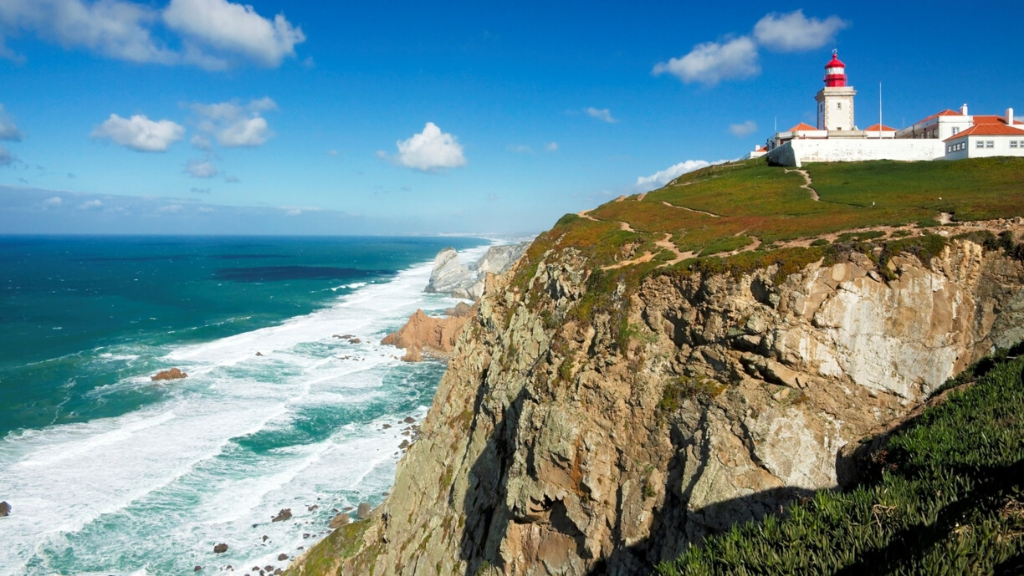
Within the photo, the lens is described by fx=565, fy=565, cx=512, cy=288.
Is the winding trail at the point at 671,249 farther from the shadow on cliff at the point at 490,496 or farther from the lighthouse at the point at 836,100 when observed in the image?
the lighthouse at the point at 836,100

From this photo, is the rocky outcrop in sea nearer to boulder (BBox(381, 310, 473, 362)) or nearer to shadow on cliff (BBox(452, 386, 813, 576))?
boulder (BBox(381, 310, 473, 362))

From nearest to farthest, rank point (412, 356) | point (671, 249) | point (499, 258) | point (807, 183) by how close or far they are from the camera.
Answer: point (671, 249) < point (807, 183) < point (412, 356) < point (499, 258)

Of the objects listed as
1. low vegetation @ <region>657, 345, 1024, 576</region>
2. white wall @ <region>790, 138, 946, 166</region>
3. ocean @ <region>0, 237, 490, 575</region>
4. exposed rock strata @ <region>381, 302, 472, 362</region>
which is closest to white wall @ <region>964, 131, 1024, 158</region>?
white wall @ <region>790, 138, 946, 166</region>

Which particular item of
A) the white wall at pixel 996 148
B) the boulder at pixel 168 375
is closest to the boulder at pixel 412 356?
the boulder at pixel 168 375

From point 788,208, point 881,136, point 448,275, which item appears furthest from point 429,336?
point 448,275

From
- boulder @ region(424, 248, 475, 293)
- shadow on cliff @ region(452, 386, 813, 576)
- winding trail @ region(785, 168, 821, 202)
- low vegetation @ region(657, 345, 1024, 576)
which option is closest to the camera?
low vegetation @ region(657, 345, 1024, 576)

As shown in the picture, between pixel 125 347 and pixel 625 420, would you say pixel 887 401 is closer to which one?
pixel 625 420

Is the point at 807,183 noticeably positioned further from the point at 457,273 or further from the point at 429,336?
the point at 457,273
